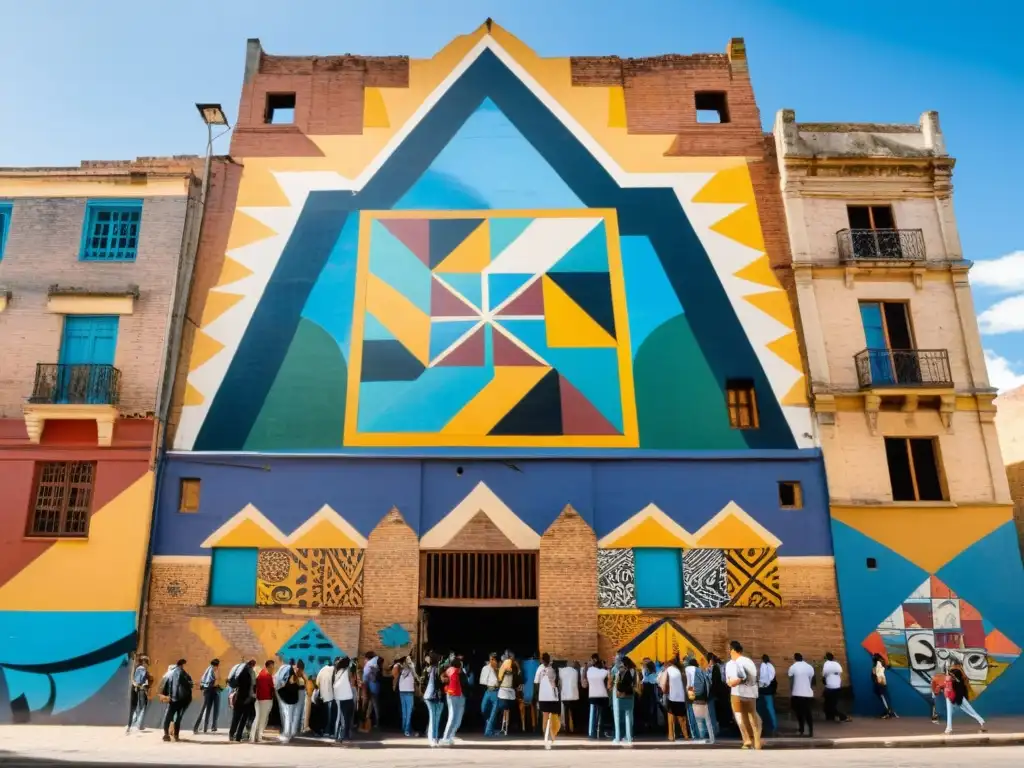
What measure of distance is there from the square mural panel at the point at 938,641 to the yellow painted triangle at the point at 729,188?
10.8 m

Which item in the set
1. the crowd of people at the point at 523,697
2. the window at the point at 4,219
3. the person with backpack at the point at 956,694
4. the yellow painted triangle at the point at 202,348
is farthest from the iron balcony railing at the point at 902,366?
the window at the point at 4,219

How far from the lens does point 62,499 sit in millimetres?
18406

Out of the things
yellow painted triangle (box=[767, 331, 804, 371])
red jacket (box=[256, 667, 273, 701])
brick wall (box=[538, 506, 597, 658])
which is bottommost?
red jacket (box=[256, 667, 273, 701])

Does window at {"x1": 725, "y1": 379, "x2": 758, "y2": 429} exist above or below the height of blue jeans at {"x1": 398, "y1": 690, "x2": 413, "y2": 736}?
above

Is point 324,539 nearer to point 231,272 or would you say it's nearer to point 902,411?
point 231,272

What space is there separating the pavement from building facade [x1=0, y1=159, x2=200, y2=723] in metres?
1.60

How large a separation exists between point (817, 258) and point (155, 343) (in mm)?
17024

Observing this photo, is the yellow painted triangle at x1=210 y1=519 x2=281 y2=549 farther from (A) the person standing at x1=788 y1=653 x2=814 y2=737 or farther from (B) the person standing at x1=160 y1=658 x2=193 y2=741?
(A) the person standing at x1=788 y1=653 x2=814 y2=737

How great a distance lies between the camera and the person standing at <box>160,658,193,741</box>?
46.4 feet

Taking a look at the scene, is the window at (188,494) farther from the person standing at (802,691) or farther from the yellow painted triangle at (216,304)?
the person standing at (802,691)

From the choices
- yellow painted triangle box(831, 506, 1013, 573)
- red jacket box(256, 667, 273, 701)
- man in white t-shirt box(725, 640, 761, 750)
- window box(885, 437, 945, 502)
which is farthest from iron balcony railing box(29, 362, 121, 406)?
window box(885, 437, 945, 502)

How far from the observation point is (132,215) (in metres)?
20.6

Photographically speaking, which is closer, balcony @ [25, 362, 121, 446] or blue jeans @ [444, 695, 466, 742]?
blue jeans @ [444, 695, 466, 742]

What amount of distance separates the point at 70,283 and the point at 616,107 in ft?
50.2
